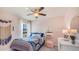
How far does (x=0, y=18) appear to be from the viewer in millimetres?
1991

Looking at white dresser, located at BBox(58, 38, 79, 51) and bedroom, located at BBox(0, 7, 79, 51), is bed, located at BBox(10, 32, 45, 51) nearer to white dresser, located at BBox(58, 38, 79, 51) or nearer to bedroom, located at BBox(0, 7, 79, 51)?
bedroom, located at BBox(0, 7, 79, 51)

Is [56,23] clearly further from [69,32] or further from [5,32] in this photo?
[5,32]

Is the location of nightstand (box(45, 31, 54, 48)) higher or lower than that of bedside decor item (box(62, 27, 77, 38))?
lower

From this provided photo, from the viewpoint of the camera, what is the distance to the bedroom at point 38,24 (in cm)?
200

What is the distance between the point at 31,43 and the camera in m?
2.01

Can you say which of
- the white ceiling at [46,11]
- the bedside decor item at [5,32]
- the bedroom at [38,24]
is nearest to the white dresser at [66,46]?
the bedroom at [38,24]

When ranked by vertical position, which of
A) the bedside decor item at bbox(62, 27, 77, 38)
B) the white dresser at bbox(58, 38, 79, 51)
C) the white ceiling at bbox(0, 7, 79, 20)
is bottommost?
the white dresser at bbox(58, 38, 79, 51)

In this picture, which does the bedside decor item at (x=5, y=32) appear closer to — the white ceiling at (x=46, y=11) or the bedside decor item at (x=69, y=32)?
the white ceiling at (x=46, y=11)

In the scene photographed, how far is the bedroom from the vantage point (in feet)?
6.55

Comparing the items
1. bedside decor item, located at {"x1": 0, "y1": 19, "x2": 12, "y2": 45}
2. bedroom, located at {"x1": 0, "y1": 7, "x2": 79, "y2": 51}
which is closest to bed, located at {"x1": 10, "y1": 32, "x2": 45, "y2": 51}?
bedroom, located at {"x1": 0, "y1": 7, "x2": 79, "y2": 51}

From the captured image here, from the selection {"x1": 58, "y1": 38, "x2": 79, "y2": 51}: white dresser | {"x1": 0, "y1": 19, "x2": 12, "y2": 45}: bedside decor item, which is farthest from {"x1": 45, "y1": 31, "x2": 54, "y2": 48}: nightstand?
{"x1": 0, "y1": 19, "x2": 12, "y2": 45}: bedside decor item

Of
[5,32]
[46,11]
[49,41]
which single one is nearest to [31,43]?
[49,41]
